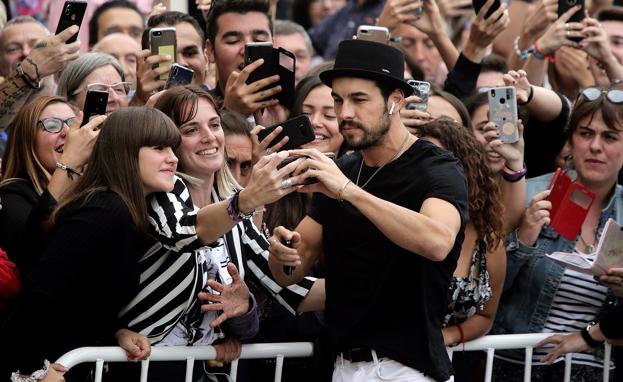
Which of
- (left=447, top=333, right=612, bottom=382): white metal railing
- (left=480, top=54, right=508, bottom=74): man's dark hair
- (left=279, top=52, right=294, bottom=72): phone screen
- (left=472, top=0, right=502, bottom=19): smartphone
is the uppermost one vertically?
(left=472, top=0, right=502, bottom=19): smartphone

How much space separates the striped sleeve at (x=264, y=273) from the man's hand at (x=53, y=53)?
147 cm

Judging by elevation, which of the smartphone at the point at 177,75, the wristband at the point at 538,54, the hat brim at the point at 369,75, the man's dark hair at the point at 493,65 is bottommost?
the man's dark hair at the point at 493,65

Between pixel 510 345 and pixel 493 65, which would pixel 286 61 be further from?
pixel 493 65

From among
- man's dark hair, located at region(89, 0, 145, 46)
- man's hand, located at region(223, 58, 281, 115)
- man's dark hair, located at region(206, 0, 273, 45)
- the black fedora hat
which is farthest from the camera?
man's dark hair, located at region(89, 0, 145, 46)

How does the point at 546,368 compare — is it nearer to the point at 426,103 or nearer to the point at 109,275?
the point at 426,103

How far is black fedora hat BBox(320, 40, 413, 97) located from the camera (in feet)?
16.6

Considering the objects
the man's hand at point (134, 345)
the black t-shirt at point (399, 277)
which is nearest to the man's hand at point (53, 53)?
the man's hand at point (134, 345)

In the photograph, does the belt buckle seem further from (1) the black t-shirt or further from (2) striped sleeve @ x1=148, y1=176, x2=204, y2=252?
(2) striped sleeve @ x1=148, y1=176, x2=204, y2=252

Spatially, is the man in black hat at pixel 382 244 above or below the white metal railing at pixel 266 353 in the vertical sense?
above

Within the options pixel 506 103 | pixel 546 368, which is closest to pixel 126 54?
pixel 506 103

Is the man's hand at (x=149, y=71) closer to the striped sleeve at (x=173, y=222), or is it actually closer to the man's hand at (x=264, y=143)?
the man's hand at (x=264, y=143)

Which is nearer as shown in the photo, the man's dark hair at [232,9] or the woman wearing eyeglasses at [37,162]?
the woman wearing eyeglasses at [37,162]

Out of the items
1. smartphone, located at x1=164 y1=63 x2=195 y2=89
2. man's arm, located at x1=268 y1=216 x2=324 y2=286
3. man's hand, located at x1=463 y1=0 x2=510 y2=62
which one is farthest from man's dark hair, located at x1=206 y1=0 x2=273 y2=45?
man's arm, located at x1=268 y1=216 x2=324 y2=286

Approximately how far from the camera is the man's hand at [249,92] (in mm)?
6242
